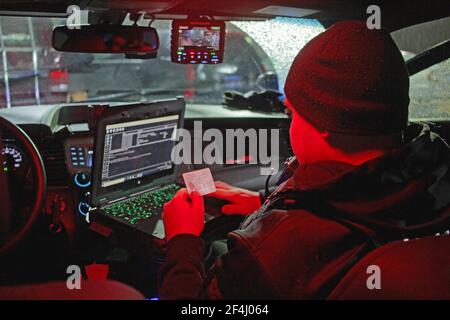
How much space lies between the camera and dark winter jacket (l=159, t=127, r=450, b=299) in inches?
57.1

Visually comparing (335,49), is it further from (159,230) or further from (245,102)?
(245,102)

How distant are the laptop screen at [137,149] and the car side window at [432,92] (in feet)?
5.19

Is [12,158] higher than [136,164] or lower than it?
higher

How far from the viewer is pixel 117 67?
6.48 metres

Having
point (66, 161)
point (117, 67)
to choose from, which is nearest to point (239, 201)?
point (66, 161)

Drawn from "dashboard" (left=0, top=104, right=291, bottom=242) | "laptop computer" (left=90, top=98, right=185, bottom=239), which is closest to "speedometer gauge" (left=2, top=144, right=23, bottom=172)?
"dashboard" (left=0, top=104, right=291, bottom=242)

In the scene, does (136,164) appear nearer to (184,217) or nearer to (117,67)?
(184,217)

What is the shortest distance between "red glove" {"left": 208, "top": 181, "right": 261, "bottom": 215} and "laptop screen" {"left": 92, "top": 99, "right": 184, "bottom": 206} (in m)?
0.55

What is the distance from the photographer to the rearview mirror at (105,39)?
3.06m

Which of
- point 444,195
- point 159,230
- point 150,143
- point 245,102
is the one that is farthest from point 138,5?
point 444,195

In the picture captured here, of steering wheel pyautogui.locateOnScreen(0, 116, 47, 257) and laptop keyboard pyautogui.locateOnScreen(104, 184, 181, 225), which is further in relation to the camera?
laptop keyboard pyautogui.locateOnScreen(104, 184, 181, 225)

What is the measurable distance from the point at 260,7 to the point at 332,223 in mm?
2174

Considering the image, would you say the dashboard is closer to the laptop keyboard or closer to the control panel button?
the control panel button

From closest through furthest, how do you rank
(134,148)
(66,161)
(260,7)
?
(134,148) → (66,161) → (260,7)
